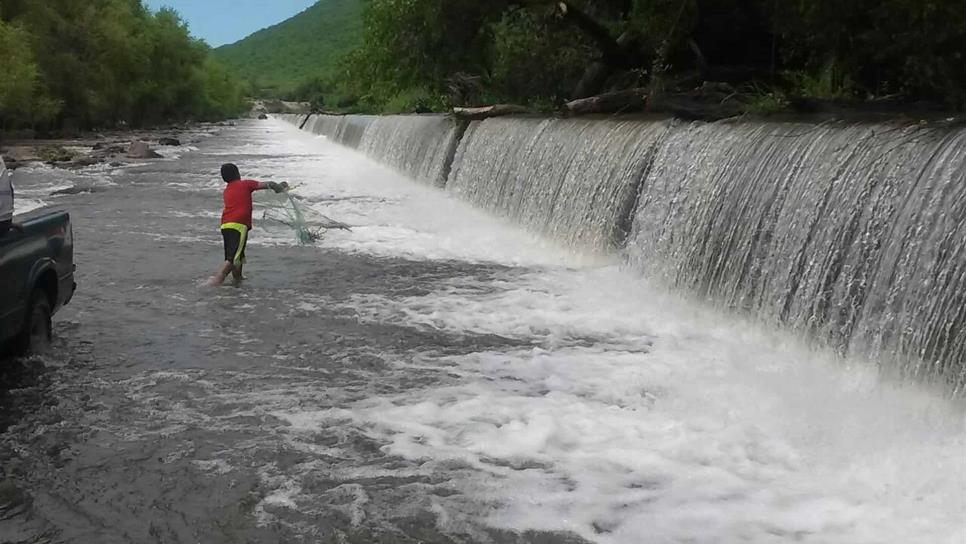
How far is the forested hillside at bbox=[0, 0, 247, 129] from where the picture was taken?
47.4 metres

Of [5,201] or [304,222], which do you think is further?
[304,222]

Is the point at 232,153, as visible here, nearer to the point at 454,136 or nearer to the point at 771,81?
the point at 454,136

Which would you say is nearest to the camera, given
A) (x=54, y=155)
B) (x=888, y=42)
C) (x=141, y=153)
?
(x=888, y=42)

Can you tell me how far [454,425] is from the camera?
599 centimetres

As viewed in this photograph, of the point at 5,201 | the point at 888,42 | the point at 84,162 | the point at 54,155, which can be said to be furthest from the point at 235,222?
the point at 54,155

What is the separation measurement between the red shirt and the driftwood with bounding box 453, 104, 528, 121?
1214 cm

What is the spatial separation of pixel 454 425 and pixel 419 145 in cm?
2307

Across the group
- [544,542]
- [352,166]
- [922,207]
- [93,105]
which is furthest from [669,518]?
[93,105]

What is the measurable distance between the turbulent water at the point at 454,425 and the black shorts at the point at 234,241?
49 cm

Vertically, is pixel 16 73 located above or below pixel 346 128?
above

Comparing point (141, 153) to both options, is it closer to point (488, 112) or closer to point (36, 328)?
point (488, 112)

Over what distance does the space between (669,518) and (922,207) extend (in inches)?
147

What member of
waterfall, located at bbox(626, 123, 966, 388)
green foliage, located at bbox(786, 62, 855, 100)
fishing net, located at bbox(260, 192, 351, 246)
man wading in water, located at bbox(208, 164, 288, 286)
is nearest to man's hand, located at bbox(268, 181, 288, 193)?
man wading in water, located at bbox(208, 164, 288, 286)

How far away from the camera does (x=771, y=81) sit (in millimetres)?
16812
